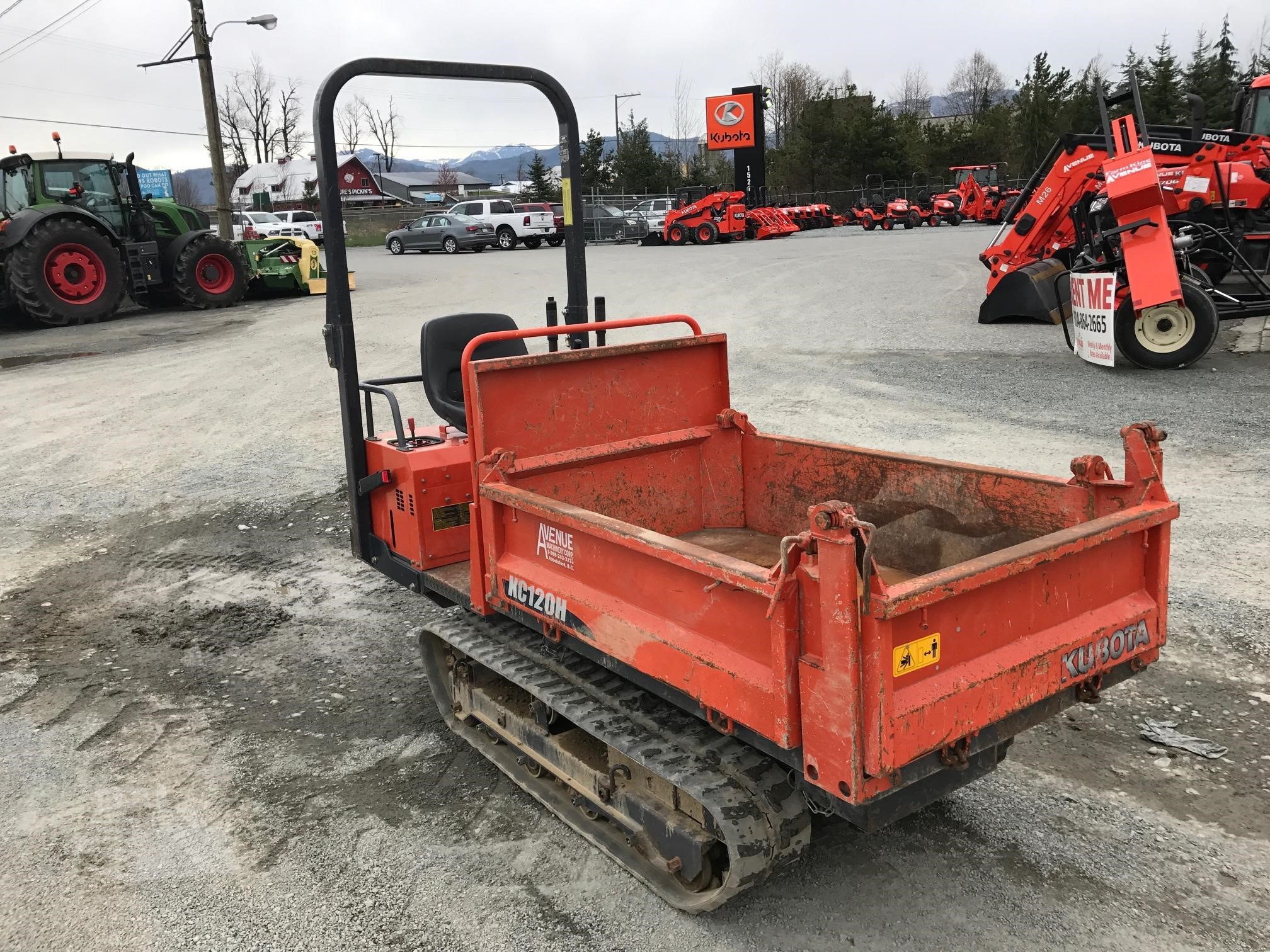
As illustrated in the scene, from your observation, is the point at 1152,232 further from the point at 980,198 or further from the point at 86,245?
the point at 980,198

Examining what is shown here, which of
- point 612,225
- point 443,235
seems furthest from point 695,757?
point 612,225

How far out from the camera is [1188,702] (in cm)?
419

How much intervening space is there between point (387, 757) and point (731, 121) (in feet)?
120

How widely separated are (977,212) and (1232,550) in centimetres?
3239

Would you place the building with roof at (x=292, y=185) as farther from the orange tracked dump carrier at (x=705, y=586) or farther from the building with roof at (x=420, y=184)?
the orange tracked dump carrier at (x=705, y=586)

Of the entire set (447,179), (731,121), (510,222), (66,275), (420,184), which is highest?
(447,179)

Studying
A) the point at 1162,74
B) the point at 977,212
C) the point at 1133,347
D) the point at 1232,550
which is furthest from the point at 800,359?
the point at 1162,74

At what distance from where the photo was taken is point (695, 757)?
2992mm

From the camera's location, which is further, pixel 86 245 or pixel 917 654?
pixel 86 245

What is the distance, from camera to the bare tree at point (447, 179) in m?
85.4

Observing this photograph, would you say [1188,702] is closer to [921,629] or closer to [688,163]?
[921,629]

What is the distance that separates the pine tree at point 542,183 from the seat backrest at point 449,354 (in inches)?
1846

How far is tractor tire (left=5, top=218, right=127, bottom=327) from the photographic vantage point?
1546 centimetres

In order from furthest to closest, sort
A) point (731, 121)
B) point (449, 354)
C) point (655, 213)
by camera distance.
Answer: point (731, 121), point (655, 213), point (449, 354)
